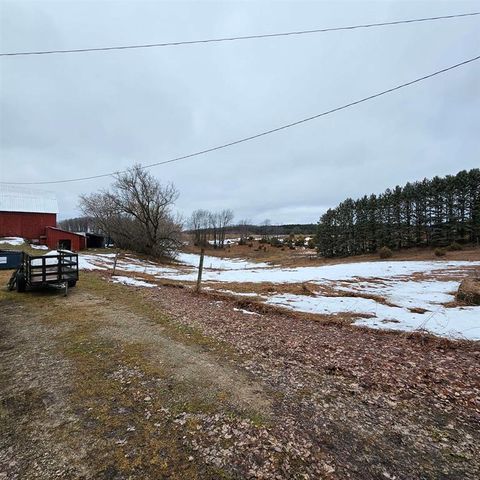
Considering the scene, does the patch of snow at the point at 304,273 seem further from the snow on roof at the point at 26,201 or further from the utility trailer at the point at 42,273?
the snow on roof at the point at 26,201

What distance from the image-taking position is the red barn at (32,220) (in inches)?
1262

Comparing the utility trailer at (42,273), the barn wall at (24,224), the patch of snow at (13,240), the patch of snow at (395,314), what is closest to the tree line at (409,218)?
the patch of snow at (395,314)

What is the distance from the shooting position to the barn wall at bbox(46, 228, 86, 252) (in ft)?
104

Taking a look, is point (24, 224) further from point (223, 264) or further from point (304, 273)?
point (304, 273)

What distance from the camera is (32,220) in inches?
1334

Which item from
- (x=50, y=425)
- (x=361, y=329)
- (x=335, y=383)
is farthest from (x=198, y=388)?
(x=361, y=329)

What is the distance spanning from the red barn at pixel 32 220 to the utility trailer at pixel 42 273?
76.8 feet

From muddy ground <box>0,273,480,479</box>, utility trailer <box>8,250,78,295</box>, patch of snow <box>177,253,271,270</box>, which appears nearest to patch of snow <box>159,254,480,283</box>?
patch of snow <box>177,253,271,270</box>

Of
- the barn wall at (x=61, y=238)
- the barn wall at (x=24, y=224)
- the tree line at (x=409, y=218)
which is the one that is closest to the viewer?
the barn wall at (x=61, y=238)

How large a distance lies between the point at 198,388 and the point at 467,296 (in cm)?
1045

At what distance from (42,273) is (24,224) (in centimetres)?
2913

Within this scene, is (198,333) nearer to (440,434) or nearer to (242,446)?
(242,446)

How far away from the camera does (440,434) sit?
3.39m

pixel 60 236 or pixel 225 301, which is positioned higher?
pixel 60 236
